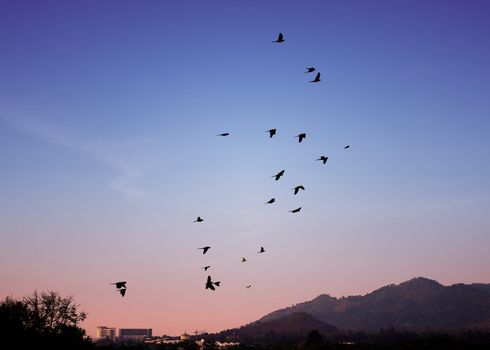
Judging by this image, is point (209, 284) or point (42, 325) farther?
point (42, 325)

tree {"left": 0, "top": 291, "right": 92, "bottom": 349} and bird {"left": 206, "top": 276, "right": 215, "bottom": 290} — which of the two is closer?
bird {"left": 206, "top": 276, "right": 215, "bottom": 290}

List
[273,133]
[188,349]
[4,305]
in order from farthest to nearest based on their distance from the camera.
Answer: [188,349]
[4,305]
[273,133]

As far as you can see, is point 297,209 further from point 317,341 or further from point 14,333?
point 317,341

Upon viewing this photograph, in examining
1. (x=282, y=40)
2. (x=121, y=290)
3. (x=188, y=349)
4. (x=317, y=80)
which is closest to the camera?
(x=121, y=290)

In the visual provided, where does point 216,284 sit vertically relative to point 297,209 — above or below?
below

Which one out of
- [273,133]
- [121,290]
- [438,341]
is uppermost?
[273,133]

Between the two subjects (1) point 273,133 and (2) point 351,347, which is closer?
(1) point 273,133

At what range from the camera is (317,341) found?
173 meters

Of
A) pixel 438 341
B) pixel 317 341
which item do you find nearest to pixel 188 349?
pixel 317 341

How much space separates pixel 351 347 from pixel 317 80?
128m

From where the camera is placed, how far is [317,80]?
3422 centimetres

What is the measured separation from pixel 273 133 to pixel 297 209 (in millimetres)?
5453

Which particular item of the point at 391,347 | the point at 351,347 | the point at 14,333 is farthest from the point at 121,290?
the point at 391,347

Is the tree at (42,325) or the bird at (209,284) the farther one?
the tree at (42,325)
